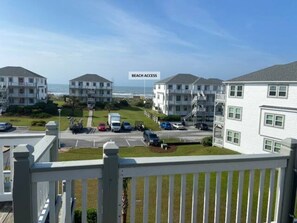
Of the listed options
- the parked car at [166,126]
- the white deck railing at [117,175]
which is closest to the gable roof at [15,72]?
the parked car at [166,126]

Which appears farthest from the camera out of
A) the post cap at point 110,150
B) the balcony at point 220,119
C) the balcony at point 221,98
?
the balcony at point 221,98

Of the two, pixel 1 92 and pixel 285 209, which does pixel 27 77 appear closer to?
pixel 1 92

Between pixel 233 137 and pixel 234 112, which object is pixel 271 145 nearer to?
pixel 233 137

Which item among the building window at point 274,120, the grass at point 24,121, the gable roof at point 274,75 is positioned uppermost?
the gable roof at point 274,75

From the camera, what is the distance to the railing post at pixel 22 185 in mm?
2008

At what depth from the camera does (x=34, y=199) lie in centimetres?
214

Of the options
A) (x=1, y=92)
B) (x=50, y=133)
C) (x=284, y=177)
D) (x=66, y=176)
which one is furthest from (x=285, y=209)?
(x=1, y=92)

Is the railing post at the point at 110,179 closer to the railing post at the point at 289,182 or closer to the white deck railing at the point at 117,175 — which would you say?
the white deck railing at the point at 117,175

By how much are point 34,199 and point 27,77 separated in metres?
46.6

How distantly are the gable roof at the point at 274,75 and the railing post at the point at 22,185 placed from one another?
1905 cm

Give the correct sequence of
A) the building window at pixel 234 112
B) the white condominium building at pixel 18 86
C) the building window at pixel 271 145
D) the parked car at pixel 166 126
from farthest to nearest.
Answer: the white condominium building at pixel 18 86 < the parked car at pixel 166 126 < the building window at pixel 234 112 < the building window at pixel 271 145

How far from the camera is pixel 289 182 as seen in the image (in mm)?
2834

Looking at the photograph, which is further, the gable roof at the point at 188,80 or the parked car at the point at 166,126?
the gable roof at the point at 188,80

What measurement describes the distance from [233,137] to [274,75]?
642 cm
